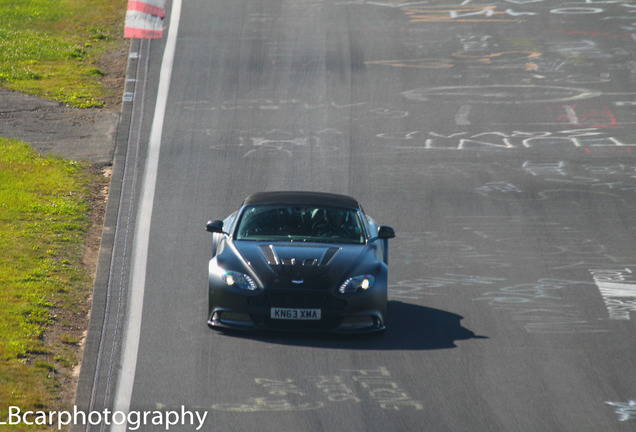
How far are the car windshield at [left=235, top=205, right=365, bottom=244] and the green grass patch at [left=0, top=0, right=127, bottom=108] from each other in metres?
9.53

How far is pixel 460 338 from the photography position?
35.6 feet

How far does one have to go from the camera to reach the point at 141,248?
44.9 ft

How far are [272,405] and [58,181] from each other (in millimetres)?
8770

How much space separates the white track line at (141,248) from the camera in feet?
31.2

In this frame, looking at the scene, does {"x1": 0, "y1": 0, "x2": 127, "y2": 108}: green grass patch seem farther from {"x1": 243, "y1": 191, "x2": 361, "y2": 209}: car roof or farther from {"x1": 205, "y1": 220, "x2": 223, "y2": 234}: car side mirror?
{"x1": 205, "y1": 220, "x2": 223, "y2": 234}: car side mirror

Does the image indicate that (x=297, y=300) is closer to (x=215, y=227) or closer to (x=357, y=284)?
(x=357, y=284)

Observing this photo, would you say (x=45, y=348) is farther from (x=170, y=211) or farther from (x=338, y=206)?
(x=170, y=211)

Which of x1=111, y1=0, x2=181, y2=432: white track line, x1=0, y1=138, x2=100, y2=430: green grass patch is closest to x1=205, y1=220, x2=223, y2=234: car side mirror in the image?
x1=111, y1=0, x2=181, y2=432: white track line

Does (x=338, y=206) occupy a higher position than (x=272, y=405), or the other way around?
(x=338, y=206)

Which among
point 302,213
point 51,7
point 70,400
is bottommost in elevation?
point 70,400

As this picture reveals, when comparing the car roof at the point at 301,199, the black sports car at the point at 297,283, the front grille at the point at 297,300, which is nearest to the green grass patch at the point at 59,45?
the car roof at the point at 301,199

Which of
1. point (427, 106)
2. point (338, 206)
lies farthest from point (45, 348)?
point (427, 106)

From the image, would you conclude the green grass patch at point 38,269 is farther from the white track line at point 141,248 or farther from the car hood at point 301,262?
the car hood at point 301,262

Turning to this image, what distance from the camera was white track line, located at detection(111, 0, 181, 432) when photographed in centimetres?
951
